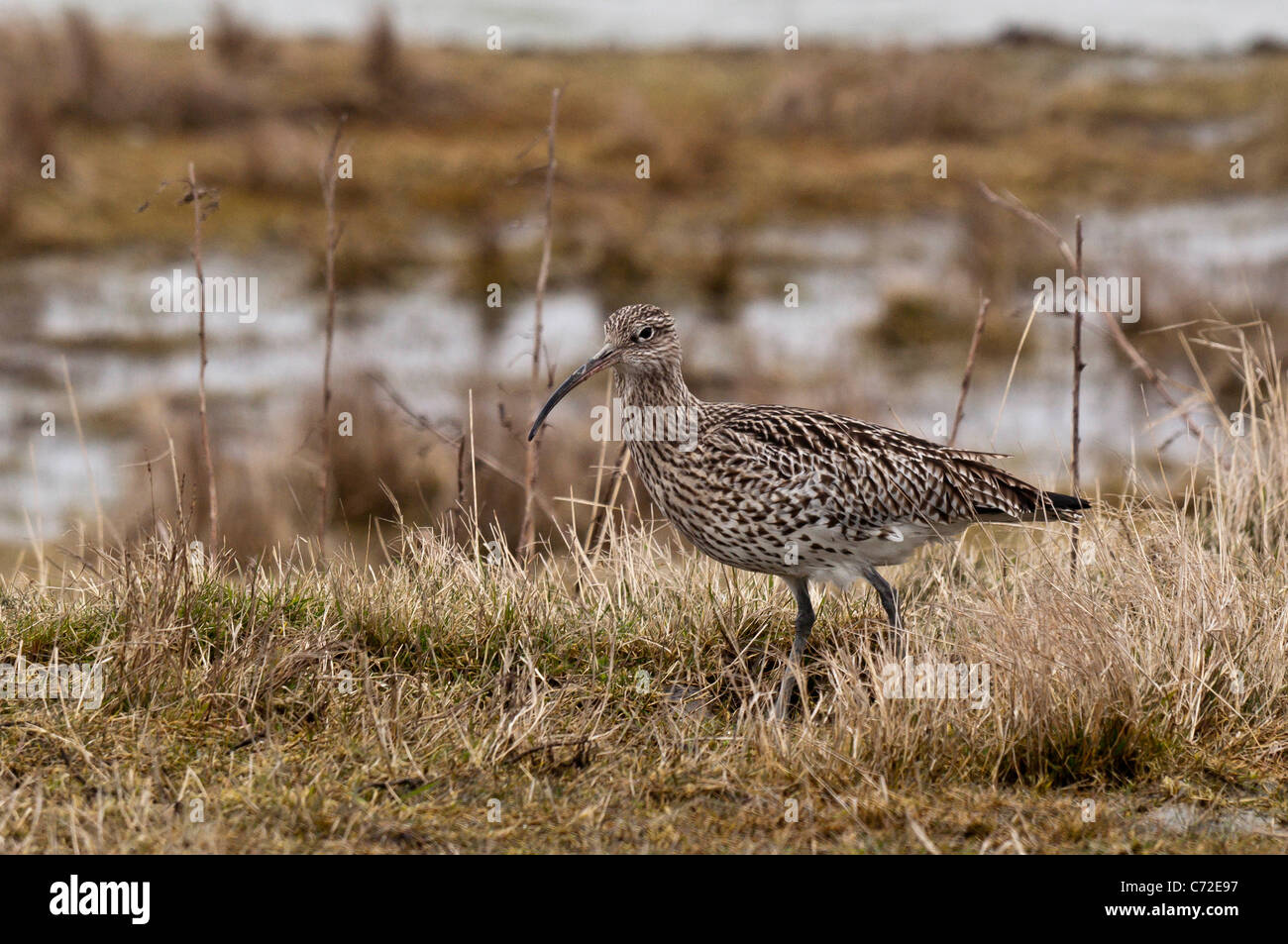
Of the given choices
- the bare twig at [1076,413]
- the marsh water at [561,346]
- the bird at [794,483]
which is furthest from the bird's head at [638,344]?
the marsh water at [561,346]

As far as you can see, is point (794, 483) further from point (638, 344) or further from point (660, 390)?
point (638, 344)

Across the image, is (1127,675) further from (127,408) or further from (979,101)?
(979,101)

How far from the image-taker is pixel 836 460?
5.25m

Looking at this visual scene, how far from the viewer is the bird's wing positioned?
5145mm

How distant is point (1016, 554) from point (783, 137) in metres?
20.8

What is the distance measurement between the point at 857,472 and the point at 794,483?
0.29 m

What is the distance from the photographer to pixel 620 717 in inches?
187

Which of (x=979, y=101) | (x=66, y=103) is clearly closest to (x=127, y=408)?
(x=66, y=103)

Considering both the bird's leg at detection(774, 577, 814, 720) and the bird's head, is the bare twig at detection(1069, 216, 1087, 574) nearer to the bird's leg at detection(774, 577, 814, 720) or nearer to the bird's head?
the bird's leg at detection(774, 577, 814, 720)

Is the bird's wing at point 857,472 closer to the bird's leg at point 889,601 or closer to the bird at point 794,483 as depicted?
the bird at point 794,483

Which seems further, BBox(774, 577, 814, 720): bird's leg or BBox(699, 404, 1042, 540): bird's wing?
BBox(699, 404, 1042, 540): bird's wing

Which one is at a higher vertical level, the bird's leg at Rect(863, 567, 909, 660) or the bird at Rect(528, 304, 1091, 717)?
the bird at Rect(528, 304, 1091, 717)

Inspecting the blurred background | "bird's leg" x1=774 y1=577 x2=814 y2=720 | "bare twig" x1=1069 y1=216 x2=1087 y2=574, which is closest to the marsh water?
the blurred background

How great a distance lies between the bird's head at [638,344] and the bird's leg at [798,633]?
965mm
